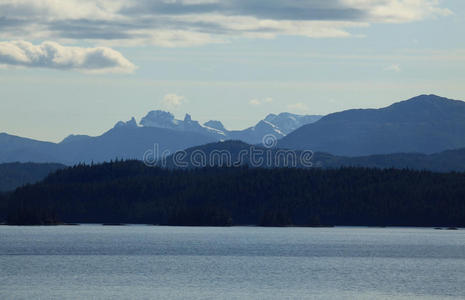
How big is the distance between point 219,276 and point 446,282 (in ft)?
115

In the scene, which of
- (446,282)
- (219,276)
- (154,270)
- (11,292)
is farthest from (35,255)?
(446,282)

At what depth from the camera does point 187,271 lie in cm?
15850

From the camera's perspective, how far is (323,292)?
412ft

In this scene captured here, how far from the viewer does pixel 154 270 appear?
522ft

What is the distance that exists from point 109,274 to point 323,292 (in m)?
39.9

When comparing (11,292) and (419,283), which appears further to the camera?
(419,283)

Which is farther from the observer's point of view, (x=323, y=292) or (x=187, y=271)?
(x=187, y=271)

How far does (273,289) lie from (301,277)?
70.0 ft

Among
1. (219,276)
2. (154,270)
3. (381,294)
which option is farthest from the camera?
(154,270)

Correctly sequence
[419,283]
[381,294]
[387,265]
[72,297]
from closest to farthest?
[72,297] → [381,294] → [419,283] → [387,265]

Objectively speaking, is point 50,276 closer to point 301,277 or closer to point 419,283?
point 301,277

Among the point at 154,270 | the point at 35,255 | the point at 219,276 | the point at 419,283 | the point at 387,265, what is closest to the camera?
the point at 419,283

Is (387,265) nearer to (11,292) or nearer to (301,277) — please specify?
(301,277)

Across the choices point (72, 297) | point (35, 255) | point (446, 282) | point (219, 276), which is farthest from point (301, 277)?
point (35, 255)
